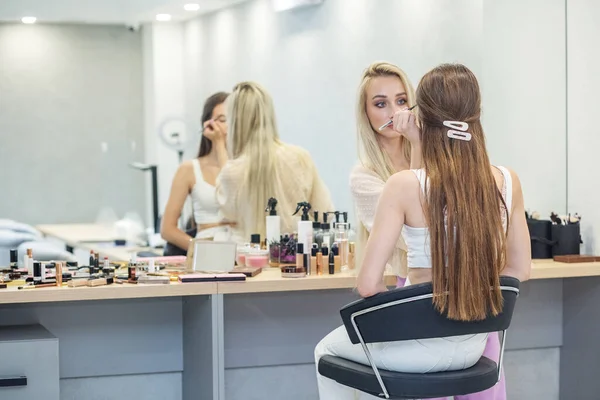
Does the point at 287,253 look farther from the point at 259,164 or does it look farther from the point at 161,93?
the point at 161,93

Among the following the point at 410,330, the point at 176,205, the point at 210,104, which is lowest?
the point at 410,330

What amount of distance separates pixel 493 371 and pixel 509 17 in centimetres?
177

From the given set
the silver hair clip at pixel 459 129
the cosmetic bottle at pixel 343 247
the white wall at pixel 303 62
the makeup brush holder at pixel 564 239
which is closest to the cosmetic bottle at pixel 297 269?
the cosmetic bottle at pixel 343 247

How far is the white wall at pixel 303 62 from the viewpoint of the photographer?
13.4 feet

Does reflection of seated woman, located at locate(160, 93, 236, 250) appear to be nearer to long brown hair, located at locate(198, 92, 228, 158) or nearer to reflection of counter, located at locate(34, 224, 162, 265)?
long brown hair, located at locate(198, 92, 228, 158)

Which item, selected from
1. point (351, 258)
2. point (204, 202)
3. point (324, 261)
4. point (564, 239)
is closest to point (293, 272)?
point (324, 261)

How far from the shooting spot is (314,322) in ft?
9.84

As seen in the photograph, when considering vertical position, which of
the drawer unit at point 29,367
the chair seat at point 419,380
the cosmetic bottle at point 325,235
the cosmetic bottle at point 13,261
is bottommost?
the drawer unit at point 29,367

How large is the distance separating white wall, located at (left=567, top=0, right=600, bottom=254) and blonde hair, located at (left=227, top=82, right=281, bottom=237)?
1151 millimetres

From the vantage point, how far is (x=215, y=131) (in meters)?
4.14

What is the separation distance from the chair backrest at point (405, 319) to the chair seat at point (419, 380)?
0.10 meters

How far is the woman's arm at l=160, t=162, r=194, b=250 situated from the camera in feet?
12.7

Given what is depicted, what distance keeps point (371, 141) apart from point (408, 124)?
476 mm

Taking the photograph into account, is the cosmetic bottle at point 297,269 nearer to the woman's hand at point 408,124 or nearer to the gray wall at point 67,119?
the woman's hand at point 408,124
